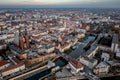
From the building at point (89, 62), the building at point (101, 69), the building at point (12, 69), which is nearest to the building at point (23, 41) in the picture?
the building at point (12, 69)

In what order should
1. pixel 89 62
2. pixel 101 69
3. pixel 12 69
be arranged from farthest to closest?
pixel 89 62, pixel 101 69, pixel 12 69

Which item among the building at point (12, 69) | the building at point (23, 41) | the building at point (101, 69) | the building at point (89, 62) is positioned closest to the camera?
the building at point (12, 69)

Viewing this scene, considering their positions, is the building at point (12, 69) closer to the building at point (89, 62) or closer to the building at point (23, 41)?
the building at point (23, 41)

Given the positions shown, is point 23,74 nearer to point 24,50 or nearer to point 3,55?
point 24,50

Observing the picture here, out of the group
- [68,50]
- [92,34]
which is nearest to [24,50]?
[68,50]

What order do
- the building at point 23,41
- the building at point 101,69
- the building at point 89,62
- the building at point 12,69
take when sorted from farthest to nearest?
the building at point 23,41
the building at point 89,62
the building at point 101,69
the building at point 12,69

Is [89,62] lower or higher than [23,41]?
lower

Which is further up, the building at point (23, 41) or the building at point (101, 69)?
the building at point (23, 41)

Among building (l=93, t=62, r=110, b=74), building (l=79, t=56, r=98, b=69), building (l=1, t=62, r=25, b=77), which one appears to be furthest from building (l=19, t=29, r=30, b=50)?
building (l=93, t=62, r=110, b=74)

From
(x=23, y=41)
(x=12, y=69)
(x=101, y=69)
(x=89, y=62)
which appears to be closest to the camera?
(x=12, y=69)

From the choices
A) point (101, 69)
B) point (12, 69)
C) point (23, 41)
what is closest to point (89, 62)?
point (101, 69)

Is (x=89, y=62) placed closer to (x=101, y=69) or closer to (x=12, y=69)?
(x=101, y=69)
